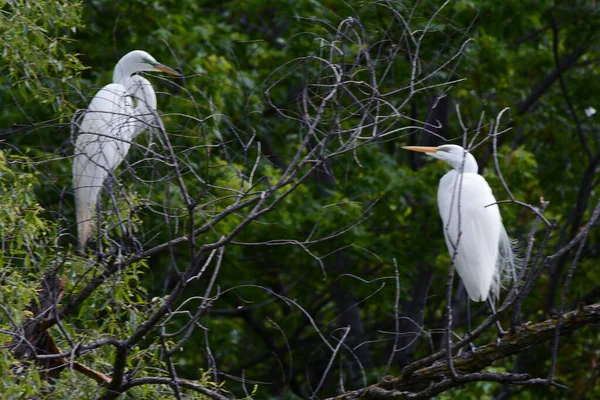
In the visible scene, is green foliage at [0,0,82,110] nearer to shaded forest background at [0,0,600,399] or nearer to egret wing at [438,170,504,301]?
shaded forest background at [0,0,600,399]

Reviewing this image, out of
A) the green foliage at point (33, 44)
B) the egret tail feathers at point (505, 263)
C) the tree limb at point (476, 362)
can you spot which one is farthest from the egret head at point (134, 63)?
the tree limb at point (476, 362)

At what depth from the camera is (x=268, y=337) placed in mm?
7273

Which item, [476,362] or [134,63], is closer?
[476,362]

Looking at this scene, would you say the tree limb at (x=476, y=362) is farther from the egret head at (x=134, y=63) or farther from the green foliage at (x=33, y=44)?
the egret head at (x=134, y=63)

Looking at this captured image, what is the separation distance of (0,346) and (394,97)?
4.42 metres

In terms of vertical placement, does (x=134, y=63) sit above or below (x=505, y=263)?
above

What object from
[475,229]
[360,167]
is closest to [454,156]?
[475,229]

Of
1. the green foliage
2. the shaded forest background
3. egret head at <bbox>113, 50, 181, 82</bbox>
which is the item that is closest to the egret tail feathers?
the shaded forest background

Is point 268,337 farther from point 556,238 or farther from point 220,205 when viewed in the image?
point 556,238

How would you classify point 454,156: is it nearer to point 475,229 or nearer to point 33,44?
point 475,229

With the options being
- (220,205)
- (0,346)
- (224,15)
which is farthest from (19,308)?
(224,15)

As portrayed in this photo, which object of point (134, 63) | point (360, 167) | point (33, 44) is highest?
point (33, 44)

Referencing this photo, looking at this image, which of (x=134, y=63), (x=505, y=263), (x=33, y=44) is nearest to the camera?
(x=33, y=44)

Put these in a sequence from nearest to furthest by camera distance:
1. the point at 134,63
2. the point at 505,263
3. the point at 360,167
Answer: the point at 505,263, the point at 134,63, the point at 360,167
